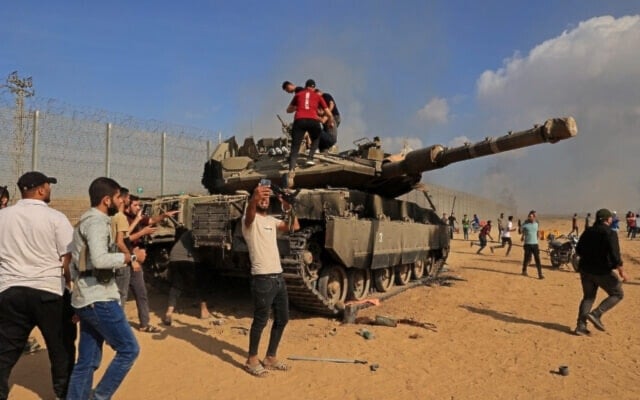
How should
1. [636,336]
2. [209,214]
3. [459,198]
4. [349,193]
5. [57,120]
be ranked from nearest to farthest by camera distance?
[636,336], [209,214], [349,193], [57,120], [459,198]

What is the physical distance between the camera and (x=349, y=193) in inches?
335

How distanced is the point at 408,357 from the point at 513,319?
2930mm

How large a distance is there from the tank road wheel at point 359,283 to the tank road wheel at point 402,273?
141cm

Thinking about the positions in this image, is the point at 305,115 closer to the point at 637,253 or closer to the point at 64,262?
the point at 64,262

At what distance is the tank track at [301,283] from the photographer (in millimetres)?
7312

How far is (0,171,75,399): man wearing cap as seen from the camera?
3.80m

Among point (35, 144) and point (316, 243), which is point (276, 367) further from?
point (35, 144)

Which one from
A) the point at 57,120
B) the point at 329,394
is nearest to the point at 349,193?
the point at 329,394

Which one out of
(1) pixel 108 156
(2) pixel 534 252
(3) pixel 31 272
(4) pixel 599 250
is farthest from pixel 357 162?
(1) pixel 108 156

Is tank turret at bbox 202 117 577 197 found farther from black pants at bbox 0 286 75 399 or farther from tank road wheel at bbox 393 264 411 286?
black pants at bbox 0 286 75 399

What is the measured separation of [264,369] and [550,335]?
4.01 meters

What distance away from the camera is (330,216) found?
7754 millimetres

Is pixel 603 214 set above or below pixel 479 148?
below

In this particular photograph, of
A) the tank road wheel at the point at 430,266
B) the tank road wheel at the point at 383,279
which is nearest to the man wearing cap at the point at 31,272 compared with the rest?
the tank road wheel at the point at 383,279
